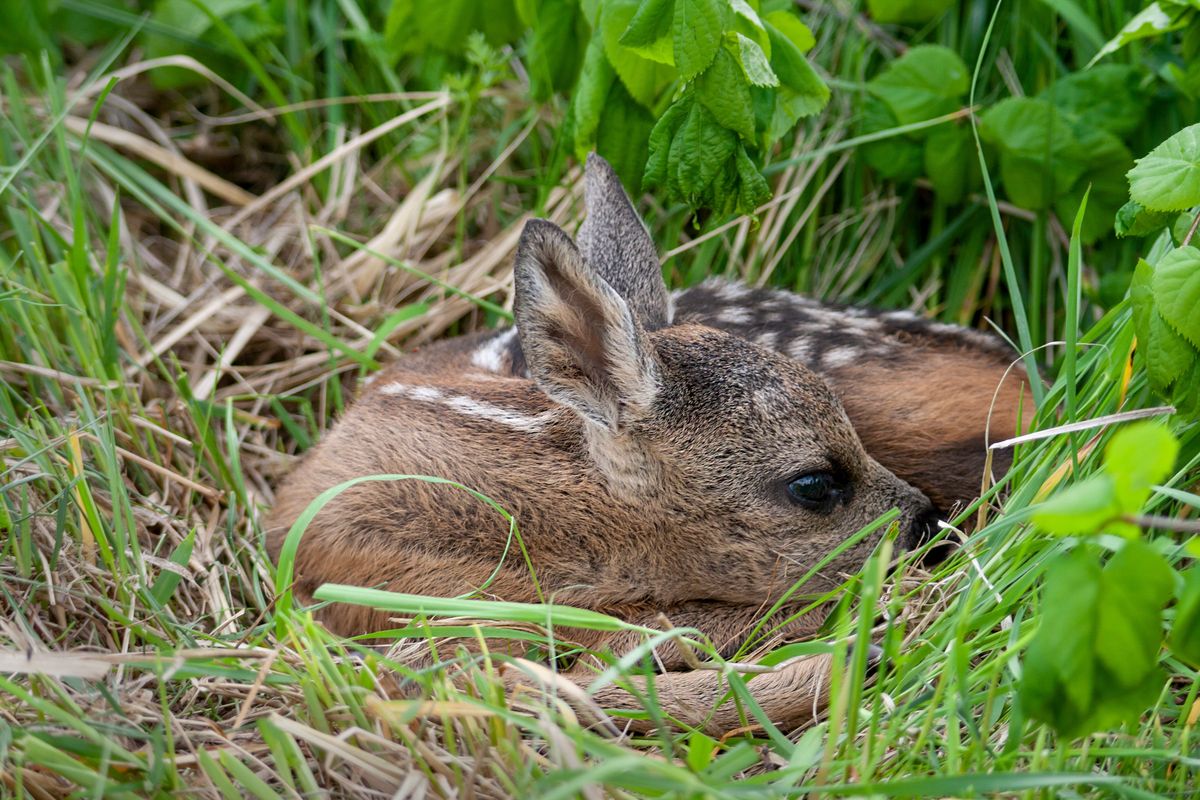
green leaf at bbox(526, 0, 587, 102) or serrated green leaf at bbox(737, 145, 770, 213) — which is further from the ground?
green leaf at bbox(526, 0, 587, 102)

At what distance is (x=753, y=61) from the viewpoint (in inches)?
105

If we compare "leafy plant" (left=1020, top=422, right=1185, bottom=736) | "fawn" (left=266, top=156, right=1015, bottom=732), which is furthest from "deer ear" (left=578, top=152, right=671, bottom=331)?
"leafy plant" (left=1020, top=422, right=1185, bottom=736)

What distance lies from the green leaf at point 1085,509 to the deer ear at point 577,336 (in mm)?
1387

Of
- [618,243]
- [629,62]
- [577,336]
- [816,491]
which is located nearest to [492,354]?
[618,243]

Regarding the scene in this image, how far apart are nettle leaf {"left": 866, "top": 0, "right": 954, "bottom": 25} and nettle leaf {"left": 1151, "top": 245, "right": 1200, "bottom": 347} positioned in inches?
71.2

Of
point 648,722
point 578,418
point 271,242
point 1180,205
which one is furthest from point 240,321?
point 1180,205

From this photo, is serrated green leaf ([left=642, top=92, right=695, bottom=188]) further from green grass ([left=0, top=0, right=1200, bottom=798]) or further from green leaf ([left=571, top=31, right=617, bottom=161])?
green grass ([left=0, top=0, right=1200, bottom=798])

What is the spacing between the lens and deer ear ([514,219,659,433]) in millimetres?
2711

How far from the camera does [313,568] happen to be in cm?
303

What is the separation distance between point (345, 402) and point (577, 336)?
1373 mm

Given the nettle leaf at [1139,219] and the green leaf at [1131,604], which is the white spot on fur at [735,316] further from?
the green leaf at [1131,604]

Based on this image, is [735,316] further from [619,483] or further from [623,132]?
[619,483]

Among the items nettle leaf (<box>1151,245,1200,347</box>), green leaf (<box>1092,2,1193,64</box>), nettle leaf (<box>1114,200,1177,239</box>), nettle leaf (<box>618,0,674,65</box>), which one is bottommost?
Result: nettle leaf (<box>1151,245,1200,347</box>)

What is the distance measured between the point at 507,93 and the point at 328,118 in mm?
817
